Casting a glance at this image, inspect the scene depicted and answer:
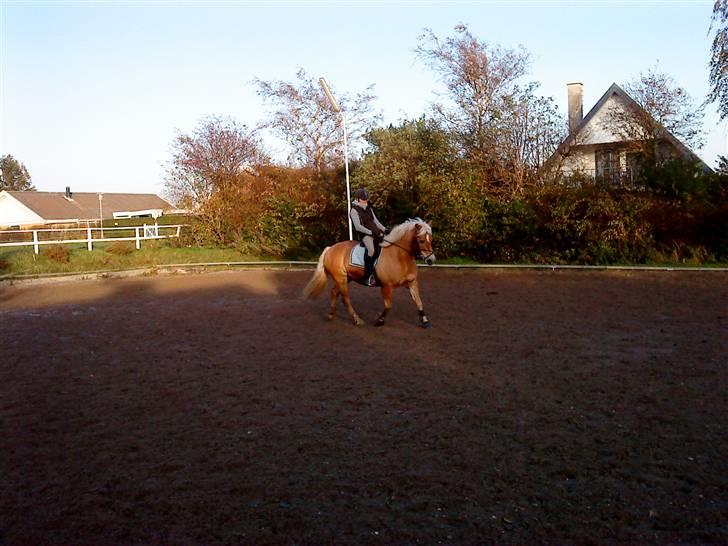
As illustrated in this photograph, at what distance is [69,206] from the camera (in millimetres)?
72562

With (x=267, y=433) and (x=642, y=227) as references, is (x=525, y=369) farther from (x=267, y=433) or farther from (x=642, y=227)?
(x=642, y=227)

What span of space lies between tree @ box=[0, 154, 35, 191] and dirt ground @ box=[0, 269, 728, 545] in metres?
96.0

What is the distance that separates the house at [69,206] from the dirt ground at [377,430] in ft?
167

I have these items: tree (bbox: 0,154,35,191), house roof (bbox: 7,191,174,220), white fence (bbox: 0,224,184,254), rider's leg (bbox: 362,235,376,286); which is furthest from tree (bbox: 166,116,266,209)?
tree (bbox: 0,154,35,191)

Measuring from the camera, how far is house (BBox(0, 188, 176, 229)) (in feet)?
218

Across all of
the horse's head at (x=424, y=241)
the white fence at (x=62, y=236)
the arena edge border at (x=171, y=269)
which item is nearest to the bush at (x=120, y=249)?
the white fence at (x=62, y=236)

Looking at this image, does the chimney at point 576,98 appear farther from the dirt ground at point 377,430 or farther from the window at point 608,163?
the dirt ground at point 377,430

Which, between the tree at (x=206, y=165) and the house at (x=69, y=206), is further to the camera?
the house at (x=69, y=206)

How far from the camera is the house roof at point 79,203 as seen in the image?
68000 millimetres

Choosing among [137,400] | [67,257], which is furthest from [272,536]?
[67,257]

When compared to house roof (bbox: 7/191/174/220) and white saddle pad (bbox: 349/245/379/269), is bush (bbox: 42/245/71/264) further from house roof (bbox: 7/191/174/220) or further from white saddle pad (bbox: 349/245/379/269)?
house roof (bbox: 7/191/174/220)

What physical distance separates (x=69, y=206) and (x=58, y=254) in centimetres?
5404

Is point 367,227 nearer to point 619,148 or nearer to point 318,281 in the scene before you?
point 318,281

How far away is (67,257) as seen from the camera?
23422mm
